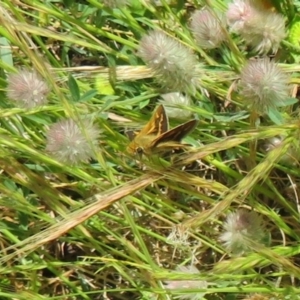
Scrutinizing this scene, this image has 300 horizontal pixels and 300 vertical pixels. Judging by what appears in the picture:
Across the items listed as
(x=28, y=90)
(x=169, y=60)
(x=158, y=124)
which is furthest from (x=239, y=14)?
(x=28, y=90)

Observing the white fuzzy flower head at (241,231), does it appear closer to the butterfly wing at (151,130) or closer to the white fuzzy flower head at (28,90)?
the butterfly wing at (151,130)

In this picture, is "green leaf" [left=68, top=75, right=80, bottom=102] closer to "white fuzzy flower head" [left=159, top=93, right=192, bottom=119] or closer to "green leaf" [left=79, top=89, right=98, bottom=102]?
"green leaf" [left=79, top=89, right=98, bottom=102]

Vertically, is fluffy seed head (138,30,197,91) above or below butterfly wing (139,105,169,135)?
above

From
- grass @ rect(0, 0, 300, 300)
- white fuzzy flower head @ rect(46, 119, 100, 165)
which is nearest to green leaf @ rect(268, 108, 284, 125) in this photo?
grass @ rect(0, 0, 300, 300)

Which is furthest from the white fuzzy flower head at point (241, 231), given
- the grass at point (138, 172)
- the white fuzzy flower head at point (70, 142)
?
the white fuzzy flower head at point (70, 142)

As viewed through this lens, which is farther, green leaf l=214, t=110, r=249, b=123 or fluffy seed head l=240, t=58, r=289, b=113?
green leaf l=214, t=110, r=249, b=123

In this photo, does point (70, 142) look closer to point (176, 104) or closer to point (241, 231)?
point (176, 104)
